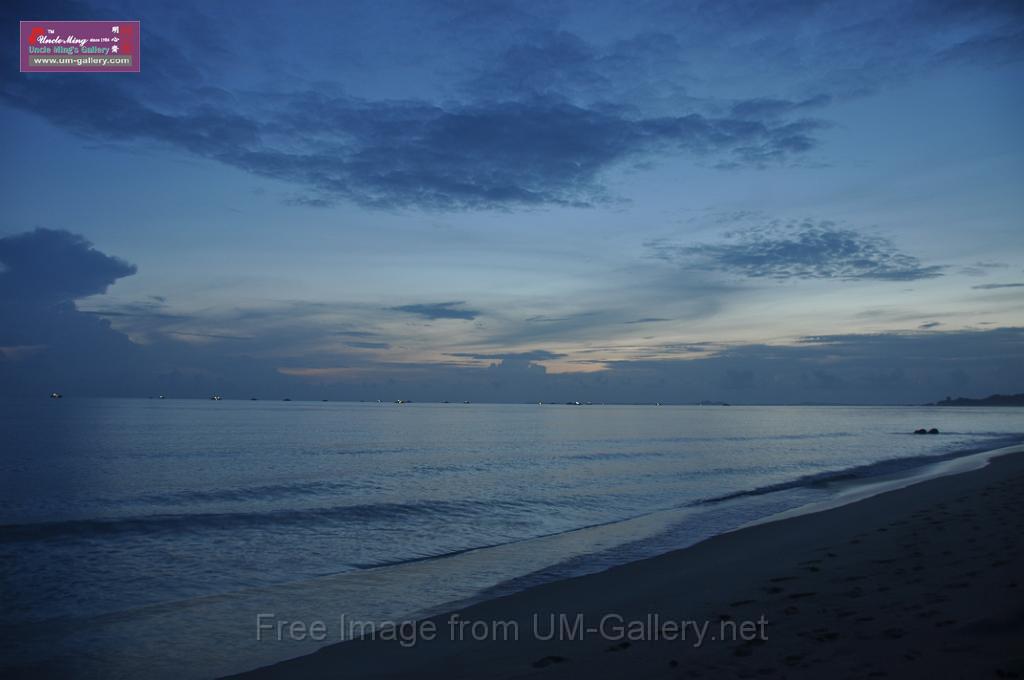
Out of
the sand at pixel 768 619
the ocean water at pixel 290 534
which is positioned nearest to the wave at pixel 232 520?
the ocean water at pixel 290 534

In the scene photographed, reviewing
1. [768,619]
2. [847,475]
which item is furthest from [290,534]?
[847,475]

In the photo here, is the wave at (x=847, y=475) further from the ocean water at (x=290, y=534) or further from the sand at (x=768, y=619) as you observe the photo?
the sand at (x=768, y=619)

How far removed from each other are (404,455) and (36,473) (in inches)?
1019

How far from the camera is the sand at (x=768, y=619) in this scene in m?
7.31

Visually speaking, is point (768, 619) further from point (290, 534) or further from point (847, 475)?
point (847, 475)

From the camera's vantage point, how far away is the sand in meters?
7.31

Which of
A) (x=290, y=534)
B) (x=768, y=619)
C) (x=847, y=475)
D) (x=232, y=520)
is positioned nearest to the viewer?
(x=768, y=619)

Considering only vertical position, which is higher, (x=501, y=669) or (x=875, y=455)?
(x=501, y=669)

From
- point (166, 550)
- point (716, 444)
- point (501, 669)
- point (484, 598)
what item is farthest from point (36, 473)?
point (716, 444)

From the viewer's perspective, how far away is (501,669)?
8797 mm

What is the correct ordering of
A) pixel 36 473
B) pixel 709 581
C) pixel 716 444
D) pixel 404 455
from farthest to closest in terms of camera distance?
pixel 716 444
pixel 404 455
pixel 36 473
pixel 709 581

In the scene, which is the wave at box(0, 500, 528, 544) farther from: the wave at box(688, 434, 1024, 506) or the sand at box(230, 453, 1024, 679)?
the sand at box(230, 453, 1024, 679)

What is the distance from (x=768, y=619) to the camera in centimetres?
962

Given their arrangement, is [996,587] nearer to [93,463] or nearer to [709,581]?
[709,581]
